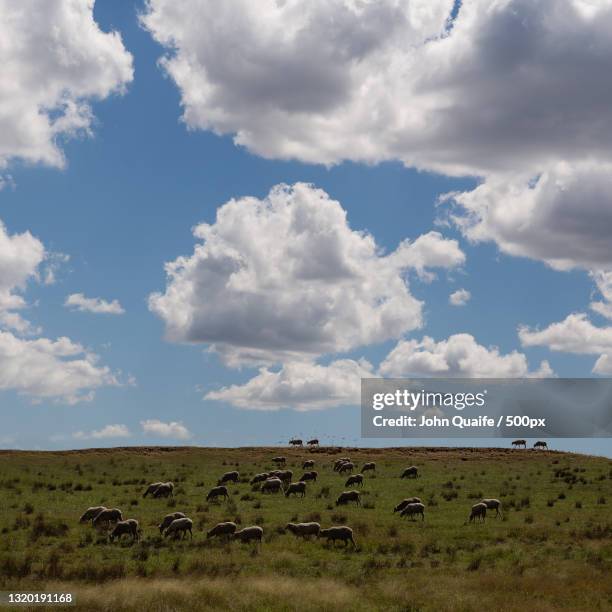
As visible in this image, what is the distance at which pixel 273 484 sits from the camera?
154 feet

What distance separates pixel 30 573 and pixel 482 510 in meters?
22.0

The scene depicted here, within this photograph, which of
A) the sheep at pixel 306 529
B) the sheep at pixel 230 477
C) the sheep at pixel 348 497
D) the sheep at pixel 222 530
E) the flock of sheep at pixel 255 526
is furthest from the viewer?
the sheep at pixel 230 477

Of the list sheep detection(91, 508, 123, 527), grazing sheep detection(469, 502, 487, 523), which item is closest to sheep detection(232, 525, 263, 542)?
sheep detection(91, 508, 123, 527)

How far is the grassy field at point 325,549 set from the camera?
22.2 metres

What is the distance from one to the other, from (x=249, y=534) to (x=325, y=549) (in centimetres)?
330

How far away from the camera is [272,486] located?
46.9 meters

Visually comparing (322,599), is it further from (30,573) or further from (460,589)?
(30,573)

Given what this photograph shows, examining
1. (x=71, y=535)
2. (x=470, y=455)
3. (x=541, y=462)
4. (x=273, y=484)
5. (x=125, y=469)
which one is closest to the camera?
(x=71, y=535)

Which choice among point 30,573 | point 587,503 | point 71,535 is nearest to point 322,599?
point 30,573

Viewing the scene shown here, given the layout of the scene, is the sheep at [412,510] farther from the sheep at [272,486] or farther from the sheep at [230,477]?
the sheep at [230,477]

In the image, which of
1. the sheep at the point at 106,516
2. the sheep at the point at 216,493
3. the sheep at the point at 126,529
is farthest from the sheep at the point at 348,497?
the sheep at the point at 126,529

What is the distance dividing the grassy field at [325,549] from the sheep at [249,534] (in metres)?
0.49

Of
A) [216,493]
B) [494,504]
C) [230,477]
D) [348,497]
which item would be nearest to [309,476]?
[230,477]

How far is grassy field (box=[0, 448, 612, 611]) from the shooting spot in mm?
22188
